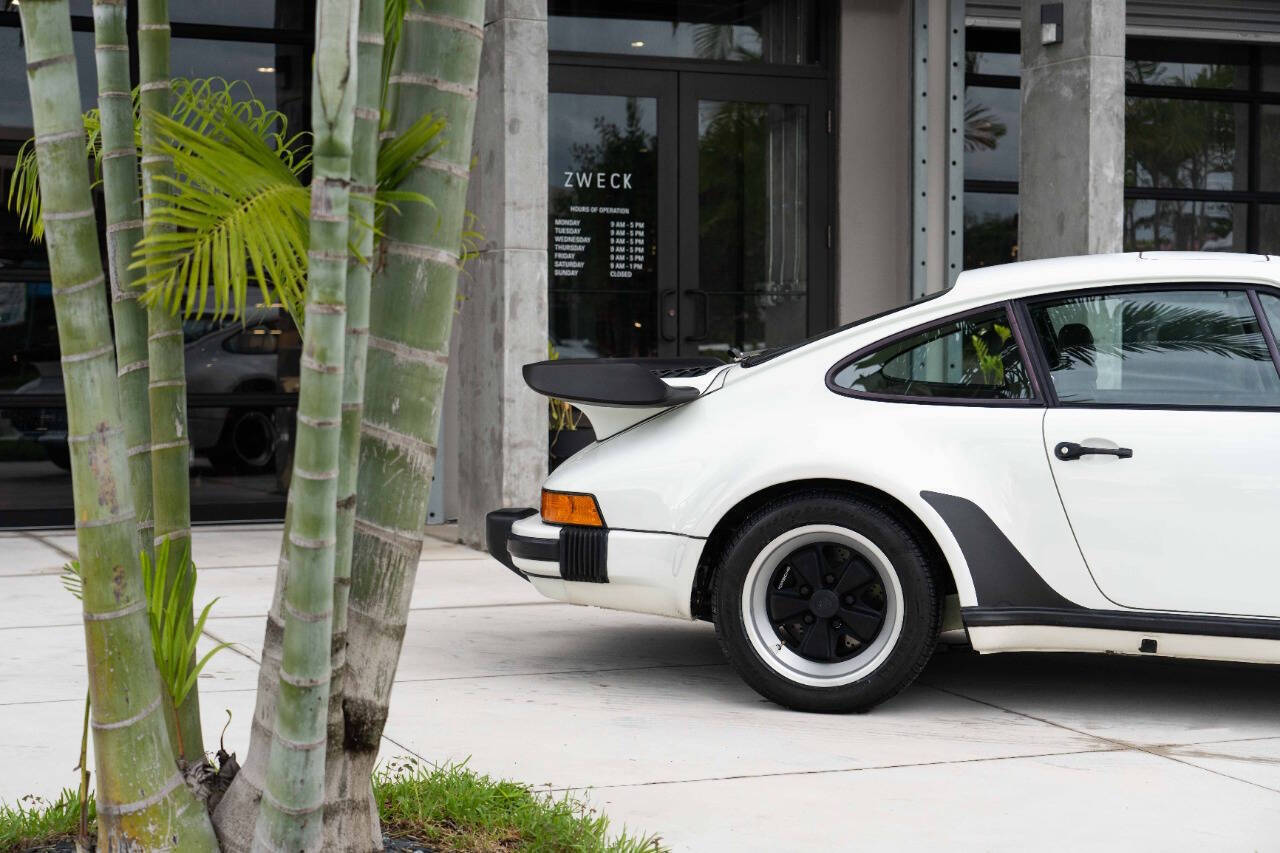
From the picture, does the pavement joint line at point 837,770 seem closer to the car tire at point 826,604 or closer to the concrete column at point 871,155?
the car tire at point 826,604

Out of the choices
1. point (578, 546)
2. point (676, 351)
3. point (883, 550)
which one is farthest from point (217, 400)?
point (883, 550)

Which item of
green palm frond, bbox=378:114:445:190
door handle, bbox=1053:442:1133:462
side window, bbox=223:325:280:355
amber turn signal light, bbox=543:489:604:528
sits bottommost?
amber turn signal light, bbox=543:489:604:528

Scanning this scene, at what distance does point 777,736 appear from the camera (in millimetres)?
4641

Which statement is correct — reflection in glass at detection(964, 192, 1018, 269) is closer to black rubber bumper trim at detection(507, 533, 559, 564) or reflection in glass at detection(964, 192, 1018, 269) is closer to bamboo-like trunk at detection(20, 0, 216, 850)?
black rubber bumper trim at detection(507, 533, 559, 564)

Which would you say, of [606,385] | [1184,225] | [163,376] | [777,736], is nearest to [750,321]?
[1184,225]

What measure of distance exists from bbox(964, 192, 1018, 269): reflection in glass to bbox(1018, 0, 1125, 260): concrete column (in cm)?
243

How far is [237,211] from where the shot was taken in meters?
2.53

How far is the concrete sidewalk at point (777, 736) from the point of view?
148 inches

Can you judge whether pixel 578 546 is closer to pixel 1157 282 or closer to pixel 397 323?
pixel 1157 282

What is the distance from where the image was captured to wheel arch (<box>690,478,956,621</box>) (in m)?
4.92

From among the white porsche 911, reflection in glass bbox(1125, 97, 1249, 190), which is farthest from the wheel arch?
reflection in glass bbox(1125, 97, 1249, 190)

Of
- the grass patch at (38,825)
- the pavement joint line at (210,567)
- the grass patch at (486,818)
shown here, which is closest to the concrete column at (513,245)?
the pavement joint line at (210,567)

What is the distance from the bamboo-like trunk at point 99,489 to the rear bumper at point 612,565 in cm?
242

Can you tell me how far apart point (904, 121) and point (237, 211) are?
8.89 meters
